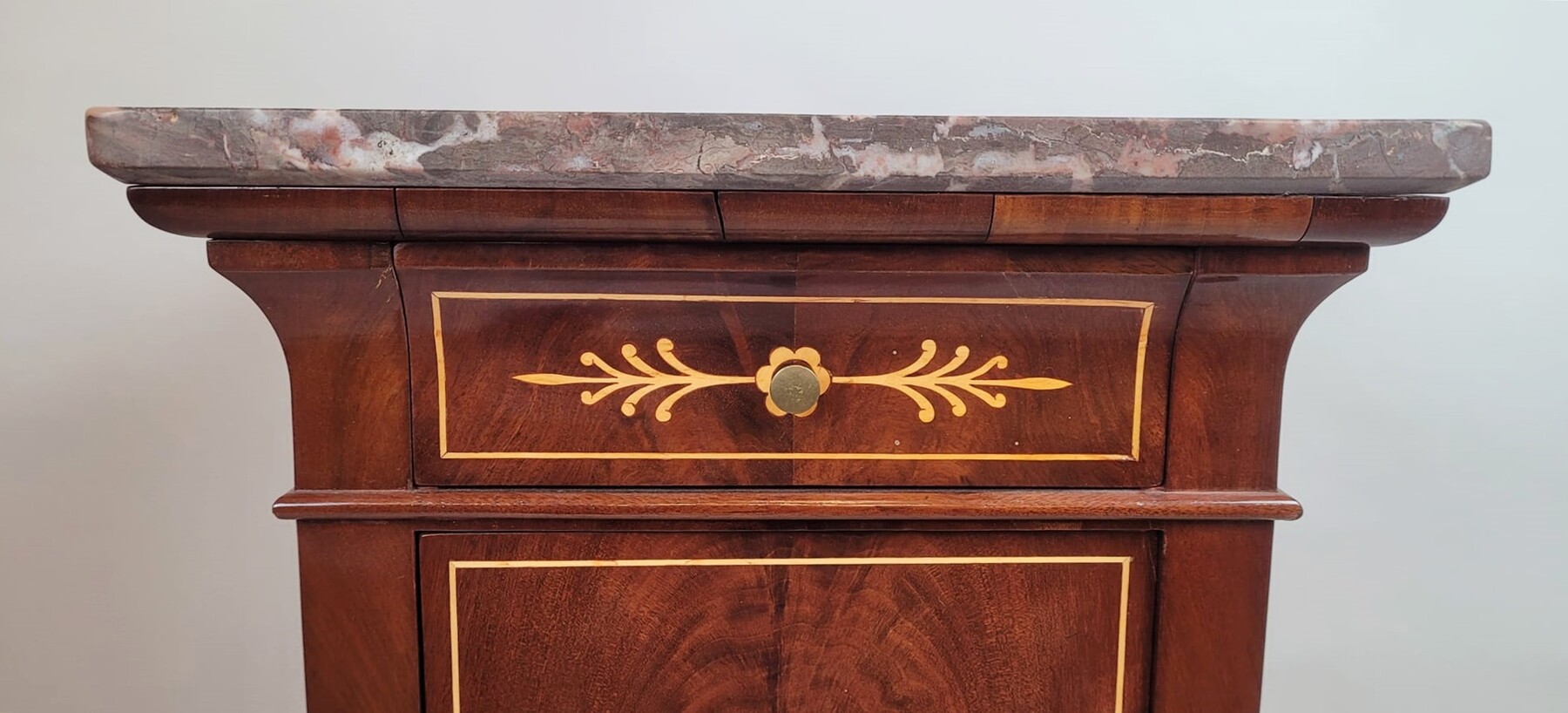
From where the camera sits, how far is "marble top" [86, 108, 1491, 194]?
505 mm

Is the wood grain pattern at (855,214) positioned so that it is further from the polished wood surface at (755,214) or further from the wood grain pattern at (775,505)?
the wood grain pattern at (775,505)

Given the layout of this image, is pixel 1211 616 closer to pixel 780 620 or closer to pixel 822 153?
pixel 780 620

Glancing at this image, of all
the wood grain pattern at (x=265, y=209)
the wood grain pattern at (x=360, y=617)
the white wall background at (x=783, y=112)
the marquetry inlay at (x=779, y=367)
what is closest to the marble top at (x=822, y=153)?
the wood grain pattern at (x=265, y=209)

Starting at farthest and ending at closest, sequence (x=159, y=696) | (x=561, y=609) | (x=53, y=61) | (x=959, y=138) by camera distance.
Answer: (x=159, y=696)
(x=53, y=61)
(x=561, y=609)
(x=959, y=138)

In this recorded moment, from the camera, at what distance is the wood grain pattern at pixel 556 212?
1.74 ft

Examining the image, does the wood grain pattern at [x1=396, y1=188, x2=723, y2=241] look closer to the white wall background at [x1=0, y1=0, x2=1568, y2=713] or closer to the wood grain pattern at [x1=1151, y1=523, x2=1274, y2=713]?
the wood grain pattern at [x1=1151, y1=523, x2=1274, y2=713]

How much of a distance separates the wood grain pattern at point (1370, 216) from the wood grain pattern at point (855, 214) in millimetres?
197

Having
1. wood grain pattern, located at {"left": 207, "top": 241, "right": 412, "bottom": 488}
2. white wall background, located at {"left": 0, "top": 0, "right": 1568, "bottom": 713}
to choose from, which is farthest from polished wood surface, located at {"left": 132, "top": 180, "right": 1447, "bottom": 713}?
white wall background, located at {"left": 0, "top": 0, "right": 1568, "bottom": 713}

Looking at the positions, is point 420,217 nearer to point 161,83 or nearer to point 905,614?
point 905,614

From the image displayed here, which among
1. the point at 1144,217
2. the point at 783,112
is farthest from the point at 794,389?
the point at 783,112

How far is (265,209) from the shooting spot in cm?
53

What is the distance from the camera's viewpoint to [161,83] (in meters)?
1.17

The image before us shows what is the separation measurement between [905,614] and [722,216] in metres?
0.29

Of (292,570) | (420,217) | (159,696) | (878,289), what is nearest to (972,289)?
(878,289)
